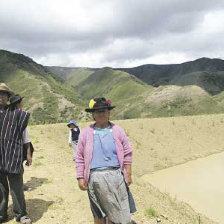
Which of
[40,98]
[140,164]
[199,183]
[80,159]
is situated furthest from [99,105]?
[40,98]

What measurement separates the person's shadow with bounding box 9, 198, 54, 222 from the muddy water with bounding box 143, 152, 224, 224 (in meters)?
6.20

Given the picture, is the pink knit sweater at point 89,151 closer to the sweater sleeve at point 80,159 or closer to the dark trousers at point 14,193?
the sweater sleeve at point 80,159

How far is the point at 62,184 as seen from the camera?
8328mm

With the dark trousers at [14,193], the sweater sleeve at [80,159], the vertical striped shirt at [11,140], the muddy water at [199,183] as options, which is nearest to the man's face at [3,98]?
the vertical striped shirt at [11,140]

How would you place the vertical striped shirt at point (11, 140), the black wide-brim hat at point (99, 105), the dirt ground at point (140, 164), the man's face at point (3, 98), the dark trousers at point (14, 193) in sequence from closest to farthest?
1. the black wide-brim hat at point (99, 105)
2. the vertical striped shirt at point (11, 140)
3. the dark trousers at point (14, 193)
4. the man's face at point (3, 98)
5. the dirt ground at point (140, 164)

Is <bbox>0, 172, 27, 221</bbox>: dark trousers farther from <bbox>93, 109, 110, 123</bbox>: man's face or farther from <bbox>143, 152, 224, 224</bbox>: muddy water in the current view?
<bbox>143, 152, 224, 224</bbox>: muddy water

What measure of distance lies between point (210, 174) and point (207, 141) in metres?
7.10

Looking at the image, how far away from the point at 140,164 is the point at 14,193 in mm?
13776

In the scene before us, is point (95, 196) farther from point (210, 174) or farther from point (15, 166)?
point (210, 174)

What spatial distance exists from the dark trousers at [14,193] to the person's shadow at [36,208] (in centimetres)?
35

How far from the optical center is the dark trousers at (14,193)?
16.5ft

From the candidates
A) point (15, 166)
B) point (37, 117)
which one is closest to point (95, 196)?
point (15, 166)

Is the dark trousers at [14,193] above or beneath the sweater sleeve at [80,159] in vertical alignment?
beneath

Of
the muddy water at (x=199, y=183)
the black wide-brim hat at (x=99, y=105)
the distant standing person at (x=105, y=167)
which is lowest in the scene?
the muddy water at (x=199, y=183)
